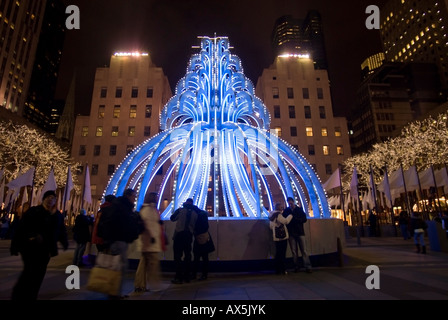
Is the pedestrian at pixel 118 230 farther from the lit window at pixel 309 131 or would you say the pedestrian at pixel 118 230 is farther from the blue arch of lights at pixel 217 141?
the lit window at pixel 309 131

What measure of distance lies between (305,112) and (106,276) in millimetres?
44688

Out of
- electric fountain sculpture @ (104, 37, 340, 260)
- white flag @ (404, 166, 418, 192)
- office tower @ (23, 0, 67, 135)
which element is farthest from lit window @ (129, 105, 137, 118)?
office tower @ (23, 0, 67, 135)

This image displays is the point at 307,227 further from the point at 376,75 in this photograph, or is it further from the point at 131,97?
the point at 376,75

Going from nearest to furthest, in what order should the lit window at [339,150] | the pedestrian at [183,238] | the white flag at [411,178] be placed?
the pedestrian at [183,238], the white flag at [411,178], the lit window at [339,150]

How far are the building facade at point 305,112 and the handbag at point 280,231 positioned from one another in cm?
3587

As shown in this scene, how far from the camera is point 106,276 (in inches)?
177

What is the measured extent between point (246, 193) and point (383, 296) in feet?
26.5

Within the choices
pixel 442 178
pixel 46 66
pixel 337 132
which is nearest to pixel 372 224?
pixel 442 178

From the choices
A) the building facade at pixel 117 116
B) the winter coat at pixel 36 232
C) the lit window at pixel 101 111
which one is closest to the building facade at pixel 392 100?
the building facade at pixel 117 116

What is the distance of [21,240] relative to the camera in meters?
4.38

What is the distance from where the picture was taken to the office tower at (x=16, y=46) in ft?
204

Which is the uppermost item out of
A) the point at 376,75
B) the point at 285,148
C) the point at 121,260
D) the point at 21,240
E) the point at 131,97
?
the point at 376,75

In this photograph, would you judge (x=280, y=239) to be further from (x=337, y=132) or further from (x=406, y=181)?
(x=337, y=132)
